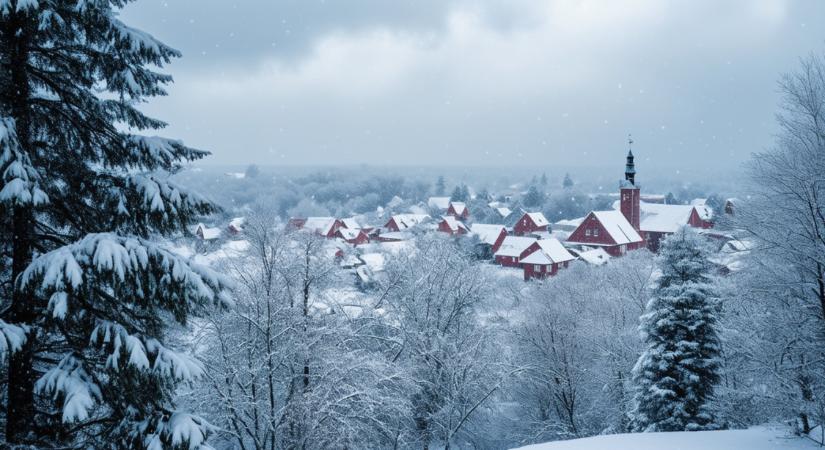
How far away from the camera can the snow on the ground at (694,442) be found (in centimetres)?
1108

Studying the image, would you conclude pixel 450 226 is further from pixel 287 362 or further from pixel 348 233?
pixel 287 362

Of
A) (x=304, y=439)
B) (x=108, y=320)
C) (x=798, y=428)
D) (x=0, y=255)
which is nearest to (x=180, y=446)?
(x=108, y=320)

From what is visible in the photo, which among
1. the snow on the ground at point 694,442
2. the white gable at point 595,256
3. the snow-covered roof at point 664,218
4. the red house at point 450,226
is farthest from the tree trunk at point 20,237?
the snow-covered roof at point 664,218

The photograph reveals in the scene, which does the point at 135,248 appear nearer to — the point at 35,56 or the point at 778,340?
the point at 35,56

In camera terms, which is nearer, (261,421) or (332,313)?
(261,421)

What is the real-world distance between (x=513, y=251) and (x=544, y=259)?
635 centimetres

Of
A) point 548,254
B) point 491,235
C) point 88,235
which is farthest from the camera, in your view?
point 491,235

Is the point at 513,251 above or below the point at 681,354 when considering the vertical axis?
below

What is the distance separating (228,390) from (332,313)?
4.20 metres

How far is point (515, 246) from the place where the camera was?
55156mm

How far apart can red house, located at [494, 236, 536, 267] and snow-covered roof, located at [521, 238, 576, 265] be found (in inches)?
97.4

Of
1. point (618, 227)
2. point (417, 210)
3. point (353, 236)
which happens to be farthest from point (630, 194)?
point (417, 210)

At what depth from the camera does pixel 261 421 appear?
51.1ft

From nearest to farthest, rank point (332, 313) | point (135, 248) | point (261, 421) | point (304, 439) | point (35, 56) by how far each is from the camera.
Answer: point (135, 248), point (35, 56), point (304, 439), point (261, 421), point (332, 313)
